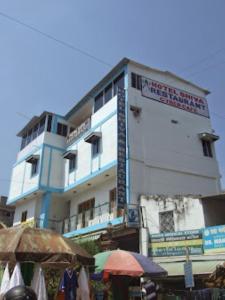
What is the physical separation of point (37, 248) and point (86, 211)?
1571 centimetres

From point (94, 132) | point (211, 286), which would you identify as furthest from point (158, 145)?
point (211, 286)

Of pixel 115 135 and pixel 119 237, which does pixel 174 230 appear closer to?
pixel 119 237

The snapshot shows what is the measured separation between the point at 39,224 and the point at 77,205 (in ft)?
9.69

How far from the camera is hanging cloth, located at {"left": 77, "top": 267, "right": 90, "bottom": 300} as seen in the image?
6.09 m

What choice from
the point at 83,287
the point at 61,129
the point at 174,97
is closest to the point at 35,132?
the point at 61,129

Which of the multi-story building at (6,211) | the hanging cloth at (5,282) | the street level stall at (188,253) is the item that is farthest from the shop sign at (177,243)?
the multi-story building at (6,211)

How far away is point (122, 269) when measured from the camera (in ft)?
23.2

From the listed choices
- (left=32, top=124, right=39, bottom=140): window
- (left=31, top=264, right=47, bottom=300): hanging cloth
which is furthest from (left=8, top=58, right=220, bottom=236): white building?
(left=31, top=264, right=47, bottom=300): hanging cloth

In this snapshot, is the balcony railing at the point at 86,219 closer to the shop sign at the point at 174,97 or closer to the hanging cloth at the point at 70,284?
the shop sign at the point at 174,97

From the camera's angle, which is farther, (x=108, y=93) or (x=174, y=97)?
(x=174, y=97)

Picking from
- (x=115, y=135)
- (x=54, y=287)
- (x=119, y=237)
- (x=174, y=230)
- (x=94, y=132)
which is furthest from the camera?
(x=94, y=132)

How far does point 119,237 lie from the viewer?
17.1 meters

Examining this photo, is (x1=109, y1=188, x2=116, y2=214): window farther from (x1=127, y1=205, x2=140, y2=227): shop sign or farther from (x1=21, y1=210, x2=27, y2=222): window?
(x1=21, y1=210, x2=27, y2=222): window

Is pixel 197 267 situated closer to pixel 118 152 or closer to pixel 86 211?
pixel 118 152
